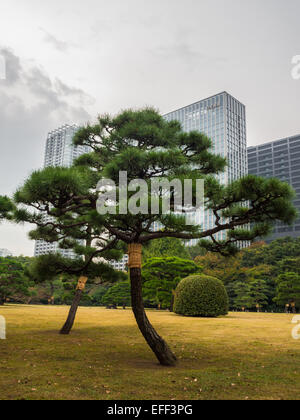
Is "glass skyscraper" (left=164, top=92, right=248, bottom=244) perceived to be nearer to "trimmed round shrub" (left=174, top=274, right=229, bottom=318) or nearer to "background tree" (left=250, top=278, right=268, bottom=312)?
"background tree" (left=250, top=278, right=268, bottom=312)

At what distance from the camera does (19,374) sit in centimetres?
432

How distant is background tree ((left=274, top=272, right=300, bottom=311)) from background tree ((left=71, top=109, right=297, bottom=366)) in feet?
67.4

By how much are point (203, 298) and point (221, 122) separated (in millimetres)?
57400

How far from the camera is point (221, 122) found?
222ft

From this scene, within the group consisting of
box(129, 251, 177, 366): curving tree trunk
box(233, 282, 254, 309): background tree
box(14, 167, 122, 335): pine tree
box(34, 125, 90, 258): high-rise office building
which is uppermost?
box(34, 125, 90, 258): high-rise office building

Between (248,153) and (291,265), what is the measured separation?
217 feet

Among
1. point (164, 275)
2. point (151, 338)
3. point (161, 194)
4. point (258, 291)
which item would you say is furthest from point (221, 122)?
point (151, 338)

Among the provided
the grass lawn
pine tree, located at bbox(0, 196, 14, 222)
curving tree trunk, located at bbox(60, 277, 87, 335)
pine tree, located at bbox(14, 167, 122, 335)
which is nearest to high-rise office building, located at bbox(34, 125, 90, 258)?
pine tree, located at bbox(14, 167, 122, 335)

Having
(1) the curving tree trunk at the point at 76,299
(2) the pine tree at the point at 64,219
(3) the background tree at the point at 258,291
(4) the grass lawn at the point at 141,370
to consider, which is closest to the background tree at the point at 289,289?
(3) the background tree at the point at 258,291

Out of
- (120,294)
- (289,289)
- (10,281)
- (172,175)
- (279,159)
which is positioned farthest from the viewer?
(279,159)

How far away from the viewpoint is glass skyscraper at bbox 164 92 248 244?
66.9 m

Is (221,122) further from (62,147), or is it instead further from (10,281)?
(10,281)

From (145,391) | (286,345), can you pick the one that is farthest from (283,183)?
(286,345)
